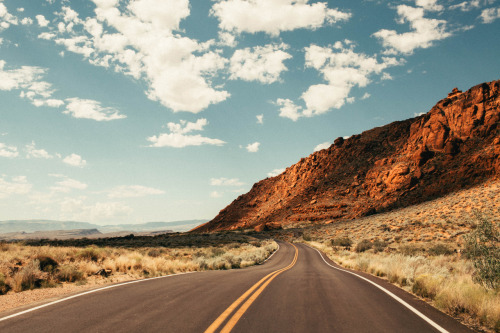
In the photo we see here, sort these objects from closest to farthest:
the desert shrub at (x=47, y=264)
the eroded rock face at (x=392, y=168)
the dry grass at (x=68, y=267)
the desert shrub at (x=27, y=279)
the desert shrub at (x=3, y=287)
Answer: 1. the desert shrub at (x=3, y=287)
2. the desert shrub at (x=27, y=279)
3. the dry grass at (x=68, y=267)
4. the desert shrub at (x=47, y=264)
5. the eroded rock face at (x=392, y=168)

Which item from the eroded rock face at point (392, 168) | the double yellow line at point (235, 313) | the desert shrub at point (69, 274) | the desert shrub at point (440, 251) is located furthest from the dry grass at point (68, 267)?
the eroded rock face at point (392, 168)

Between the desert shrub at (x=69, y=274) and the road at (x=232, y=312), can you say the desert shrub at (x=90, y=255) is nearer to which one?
the desert shrub at (x=69, y=274)

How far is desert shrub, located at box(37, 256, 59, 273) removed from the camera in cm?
1168

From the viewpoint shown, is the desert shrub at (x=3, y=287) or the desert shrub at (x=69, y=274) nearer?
the desert shrub at (x=3, y=287)

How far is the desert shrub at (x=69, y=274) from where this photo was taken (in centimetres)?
1122

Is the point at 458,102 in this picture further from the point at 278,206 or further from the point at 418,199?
the point at 278,206

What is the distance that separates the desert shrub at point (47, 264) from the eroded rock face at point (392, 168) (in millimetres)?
59410

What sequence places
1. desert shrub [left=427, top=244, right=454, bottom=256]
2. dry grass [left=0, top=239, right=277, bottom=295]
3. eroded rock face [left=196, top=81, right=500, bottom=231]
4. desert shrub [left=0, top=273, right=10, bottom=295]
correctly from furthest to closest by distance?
eroded rock face [left=196, top=81, right=500, bottom=231]
desert shrub [left=427, top=244, right=454, bottom=256]
dry grass [left=0, top=239, right=277, bottom=295]
desert shrub [left=0, top=273, right=10, bottom=295]

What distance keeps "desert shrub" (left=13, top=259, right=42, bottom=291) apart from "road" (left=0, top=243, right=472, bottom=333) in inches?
139

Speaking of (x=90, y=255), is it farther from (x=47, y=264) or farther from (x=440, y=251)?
(x=440, y=251)

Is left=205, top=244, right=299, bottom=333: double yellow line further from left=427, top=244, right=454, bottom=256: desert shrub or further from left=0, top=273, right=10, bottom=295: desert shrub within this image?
left=427, top=244, right=454, bottom=256: desert shrub

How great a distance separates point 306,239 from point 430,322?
51.3 metres

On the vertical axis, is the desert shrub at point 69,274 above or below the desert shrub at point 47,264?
below

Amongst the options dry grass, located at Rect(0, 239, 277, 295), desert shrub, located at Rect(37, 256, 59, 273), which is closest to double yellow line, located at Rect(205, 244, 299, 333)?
dry grass, located at Rect(0, 239, 277, 295)
